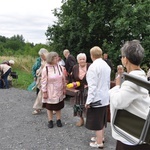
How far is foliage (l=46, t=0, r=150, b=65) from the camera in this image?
9992mm

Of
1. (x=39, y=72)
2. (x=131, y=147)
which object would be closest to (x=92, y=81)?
(x=131, y=147)

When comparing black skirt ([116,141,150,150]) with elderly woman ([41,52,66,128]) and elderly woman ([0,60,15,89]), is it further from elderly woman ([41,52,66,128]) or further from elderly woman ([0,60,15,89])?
elderly woman ([0,60,15,89])

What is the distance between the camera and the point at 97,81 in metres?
4.39

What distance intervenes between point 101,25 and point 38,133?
23.1 feet

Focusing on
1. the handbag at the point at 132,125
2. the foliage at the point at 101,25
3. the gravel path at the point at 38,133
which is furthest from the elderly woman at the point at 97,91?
the foliage at the point at 101,25

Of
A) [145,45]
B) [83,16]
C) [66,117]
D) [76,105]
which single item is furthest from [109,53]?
[76,105]

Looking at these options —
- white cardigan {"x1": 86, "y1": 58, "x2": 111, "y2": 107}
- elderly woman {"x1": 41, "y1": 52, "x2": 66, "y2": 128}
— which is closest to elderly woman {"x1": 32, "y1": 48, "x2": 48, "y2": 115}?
elderly woman {"x1": 41, "y1": 52, "x2": 66, "y2": 128}

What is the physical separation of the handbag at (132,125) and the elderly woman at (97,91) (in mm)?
1923

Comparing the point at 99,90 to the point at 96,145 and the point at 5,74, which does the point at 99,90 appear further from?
the point at 5,74

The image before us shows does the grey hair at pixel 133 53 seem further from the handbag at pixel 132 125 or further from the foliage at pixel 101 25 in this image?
the foliage at pixel 101 25

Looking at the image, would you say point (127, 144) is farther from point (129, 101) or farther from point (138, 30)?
point (138, 30)

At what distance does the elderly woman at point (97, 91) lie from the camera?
171 inches

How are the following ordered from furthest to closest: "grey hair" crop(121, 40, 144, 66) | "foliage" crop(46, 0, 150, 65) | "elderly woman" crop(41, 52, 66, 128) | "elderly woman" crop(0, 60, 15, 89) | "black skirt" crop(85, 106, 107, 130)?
1. "elderly woman" crop(0, 60, 15, 89)
2. "foliage" crop(46, 0, 150, 65)
3. "elderly woman" crop(41, 52, 66, 128)
4. "black skirt" crop(85, 106, 107, 130)
5. "grey hair" crop(121, 40, 144, 66)

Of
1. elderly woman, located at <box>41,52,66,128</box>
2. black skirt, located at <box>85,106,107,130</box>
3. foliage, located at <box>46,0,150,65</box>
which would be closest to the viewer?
black skirt, located at <box>85,106,107,130</box>
